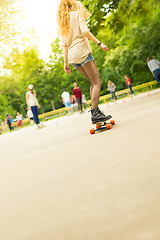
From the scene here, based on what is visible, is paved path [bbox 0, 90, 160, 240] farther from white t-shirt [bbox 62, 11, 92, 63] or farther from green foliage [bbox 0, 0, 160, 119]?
green foliage [bbox 0, 0, 160, 119]

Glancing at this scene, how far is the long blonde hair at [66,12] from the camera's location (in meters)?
5.45

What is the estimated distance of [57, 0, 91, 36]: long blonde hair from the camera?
5453mm

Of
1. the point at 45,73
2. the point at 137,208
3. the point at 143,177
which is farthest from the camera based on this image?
the point at 45,73

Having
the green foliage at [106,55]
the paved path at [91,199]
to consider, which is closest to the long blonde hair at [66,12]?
the paved path at [91,199]

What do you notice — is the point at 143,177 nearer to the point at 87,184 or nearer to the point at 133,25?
the point at 87,184

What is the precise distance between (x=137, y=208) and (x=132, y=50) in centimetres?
2905

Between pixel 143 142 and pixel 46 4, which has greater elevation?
pixel 46 4

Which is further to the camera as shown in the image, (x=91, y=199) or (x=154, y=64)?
(x=154, y=64)

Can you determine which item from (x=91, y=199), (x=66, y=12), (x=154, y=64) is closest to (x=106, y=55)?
(x=154, y=64)

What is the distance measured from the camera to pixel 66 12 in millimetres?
5449

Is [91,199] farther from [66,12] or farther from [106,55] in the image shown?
[106,55]

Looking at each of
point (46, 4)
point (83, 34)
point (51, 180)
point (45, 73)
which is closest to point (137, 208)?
point (51, 180)

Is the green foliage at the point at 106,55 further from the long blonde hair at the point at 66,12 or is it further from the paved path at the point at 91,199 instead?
the paved path at the point at 91,199

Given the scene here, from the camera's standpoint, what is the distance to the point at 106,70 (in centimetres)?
4034
